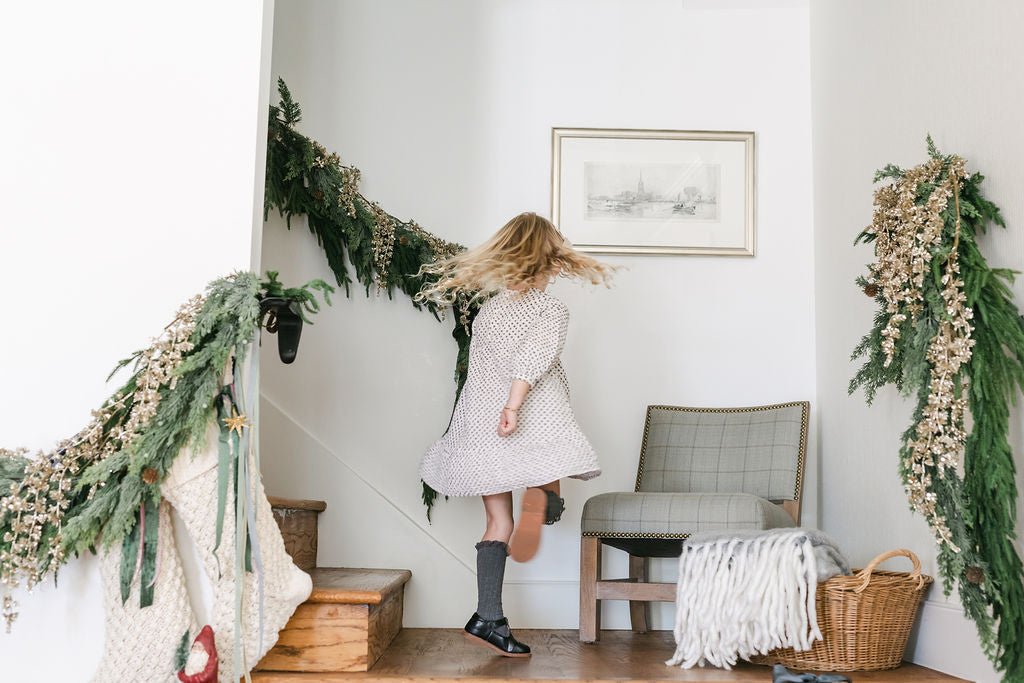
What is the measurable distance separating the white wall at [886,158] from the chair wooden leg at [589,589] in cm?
82

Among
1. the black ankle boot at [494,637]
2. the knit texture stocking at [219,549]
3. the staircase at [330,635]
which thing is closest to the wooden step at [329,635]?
the staircase at [330,635]

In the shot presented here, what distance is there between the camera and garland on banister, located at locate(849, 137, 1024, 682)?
191 centimetres

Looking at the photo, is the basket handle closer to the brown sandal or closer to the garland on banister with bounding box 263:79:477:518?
the brown sandal

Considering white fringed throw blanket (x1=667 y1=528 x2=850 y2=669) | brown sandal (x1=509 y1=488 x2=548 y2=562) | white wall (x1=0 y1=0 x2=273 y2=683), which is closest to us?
white wall (x1=0 y1=0 x2=273 y2=683)

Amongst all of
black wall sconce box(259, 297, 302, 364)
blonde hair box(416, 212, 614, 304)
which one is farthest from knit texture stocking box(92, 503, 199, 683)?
blonde hair box(416, 212, 614, 304)

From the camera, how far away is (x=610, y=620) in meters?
3.12

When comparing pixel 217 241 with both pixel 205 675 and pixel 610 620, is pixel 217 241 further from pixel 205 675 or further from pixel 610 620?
pixel 610 620

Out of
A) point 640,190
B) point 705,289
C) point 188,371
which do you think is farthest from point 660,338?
point 188,371

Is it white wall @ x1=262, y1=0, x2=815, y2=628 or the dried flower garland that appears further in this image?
white wall @ x1=262, y1=0, x2=815, y2=628

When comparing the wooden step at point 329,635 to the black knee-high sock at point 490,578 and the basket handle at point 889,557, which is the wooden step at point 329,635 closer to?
the black knee-high sock at point 490,578

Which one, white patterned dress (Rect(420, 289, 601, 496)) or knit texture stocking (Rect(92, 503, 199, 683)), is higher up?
white patterned dress (Rect(420, 289, 601, 496))

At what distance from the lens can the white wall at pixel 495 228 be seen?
3.13 metres

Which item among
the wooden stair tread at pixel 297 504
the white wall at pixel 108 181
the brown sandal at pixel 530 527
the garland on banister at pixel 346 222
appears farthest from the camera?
the garland on banister at pixel 346 222

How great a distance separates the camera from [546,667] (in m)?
2.27
